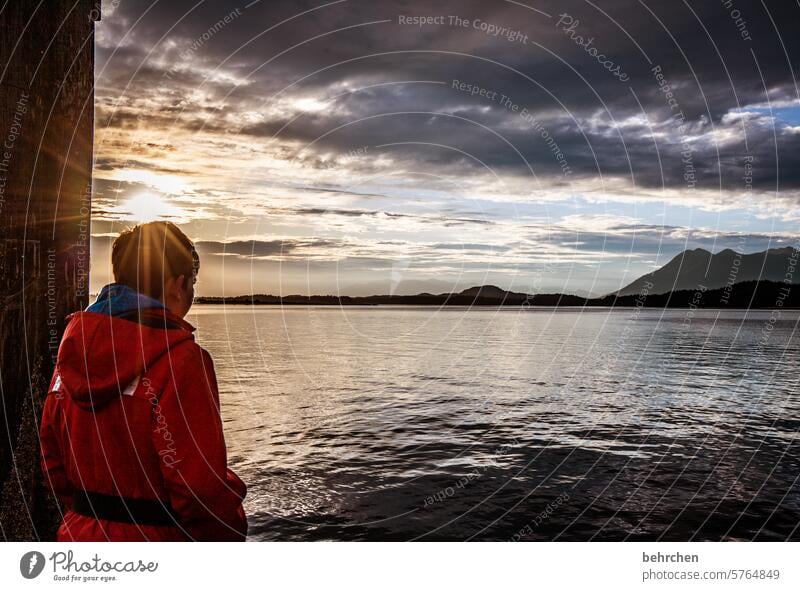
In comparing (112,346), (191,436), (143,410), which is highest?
(112,346)

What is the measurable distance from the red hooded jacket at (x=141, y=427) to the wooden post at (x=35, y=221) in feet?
4.45

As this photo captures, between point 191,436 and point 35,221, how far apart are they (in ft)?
8.33

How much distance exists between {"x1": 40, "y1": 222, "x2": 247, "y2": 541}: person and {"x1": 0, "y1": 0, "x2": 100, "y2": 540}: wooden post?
1.28m

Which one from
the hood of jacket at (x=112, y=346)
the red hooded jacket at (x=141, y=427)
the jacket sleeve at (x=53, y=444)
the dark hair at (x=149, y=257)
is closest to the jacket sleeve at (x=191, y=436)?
the red hooded jacket at (x=141, y=427)

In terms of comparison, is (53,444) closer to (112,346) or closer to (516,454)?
(112,346)

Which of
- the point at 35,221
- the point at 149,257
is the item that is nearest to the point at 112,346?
the point at 149,257

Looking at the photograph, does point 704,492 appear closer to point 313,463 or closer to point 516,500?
point 516,500

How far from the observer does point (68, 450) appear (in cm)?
319

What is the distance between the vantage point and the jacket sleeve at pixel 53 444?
3.28 meters

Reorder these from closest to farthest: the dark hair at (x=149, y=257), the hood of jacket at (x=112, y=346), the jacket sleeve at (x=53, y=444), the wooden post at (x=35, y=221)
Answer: the hood of jacket at (x=112, y=346), the dark hair at (x=149, y=257), the jacket sleeve at (x=53, y=444), the wooden post at (x=35, y=221)

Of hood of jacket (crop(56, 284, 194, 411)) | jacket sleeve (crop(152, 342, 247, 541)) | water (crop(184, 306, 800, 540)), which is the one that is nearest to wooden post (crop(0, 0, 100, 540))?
hood of jacket (crop(56, 284, 194, 411))

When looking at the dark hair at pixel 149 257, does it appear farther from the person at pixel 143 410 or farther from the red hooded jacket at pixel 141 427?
the red hooded jacket at pixel 141 427

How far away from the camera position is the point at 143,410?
296 cm

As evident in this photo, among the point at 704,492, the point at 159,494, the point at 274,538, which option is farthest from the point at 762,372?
the point at 159,494
